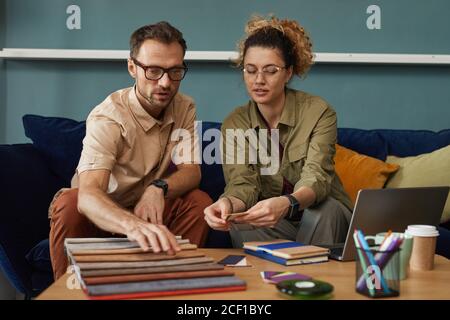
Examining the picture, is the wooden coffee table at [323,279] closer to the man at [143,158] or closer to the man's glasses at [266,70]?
the man at [143,158]

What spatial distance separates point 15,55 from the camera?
9.55ft

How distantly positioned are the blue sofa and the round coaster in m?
1.03

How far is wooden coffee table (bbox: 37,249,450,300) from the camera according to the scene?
1250mm

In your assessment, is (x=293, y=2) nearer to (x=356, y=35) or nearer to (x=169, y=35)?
(x=356, y=35)

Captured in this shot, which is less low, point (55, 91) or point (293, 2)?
point (293, 2)

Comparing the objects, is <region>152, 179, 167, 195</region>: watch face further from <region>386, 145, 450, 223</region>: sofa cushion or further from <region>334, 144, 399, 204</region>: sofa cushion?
<region>386, 145, 450, 223</region>: sofa cushion

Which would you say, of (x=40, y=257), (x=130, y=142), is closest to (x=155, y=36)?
(x=130, y=142)

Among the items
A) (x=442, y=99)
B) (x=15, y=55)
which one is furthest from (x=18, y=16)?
(x=442, y=99)

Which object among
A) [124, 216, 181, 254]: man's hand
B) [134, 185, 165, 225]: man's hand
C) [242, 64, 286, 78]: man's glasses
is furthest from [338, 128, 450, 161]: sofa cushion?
[124, 216, 181, 254]: man's hand

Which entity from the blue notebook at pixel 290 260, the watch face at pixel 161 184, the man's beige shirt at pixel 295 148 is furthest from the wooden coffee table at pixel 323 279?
the man's beige shirt at pixel 295 148

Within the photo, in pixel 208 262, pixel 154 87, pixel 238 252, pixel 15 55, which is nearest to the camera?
pixel 208 262

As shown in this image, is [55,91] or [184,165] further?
[55,91]

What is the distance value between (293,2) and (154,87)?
1.22 metres

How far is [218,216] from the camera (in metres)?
1.78
